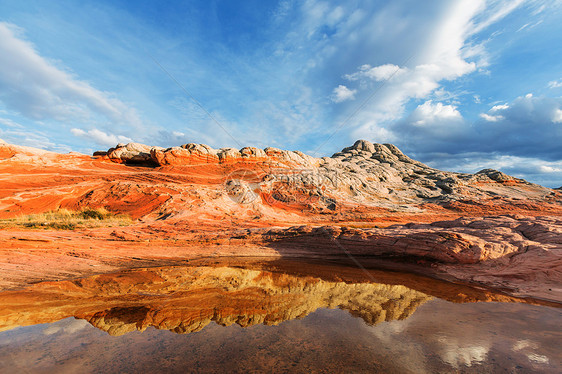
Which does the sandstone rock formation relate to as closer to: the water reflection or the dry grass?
the dry grass

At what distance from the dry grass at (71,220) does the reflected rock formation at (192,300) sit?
11.3m

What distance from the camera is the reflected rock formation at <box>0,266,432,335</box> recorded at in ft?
17.9

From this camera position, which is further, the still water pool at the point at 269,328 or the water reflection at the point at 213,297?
the water reflection at the point at 213,297

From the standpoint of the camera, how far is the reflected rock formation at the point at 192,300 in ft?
17.9

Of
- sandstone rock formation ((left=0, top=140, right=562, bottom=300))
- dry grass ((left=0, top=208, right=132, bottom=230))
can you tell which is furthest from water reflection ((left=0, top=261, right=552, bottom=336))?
dry grass ((left=0, top=208, right=132, bottom=230))

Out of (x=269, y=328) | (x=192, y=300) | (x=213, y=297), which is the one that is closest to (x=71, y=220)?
(x=192, y=300)

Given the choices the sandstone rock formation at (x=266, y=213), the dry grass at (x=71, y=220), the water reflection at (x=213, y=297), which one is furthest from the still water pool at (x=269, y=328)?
the dry grass at (x=71, y=220)

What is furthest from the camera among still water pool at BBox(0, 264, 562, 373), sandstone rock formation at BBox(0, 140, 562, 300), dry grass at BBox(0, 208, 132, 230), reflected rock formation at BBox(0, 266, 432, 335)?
dry grass at BBox(0, 208, 132, 230)

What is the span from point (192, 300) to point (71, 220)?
1862 centimetres

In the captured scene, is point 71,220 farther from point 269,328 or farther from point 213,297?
point 269,328

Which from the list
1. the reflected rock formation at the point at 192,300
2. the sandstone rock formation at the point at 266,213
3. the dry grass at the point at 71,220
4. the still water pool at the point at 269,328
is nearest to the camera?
the still water pool at the point at 269,328

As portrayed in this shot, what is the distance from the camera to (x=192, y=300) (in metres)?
6.47

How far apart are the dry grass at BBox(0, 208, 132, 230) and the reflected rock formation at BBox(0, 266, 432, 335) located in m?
11.3

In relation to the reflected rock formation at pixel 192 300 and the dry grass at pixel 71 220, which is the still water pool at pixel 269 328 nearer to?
the reflected rock formation at pixel 192 300
